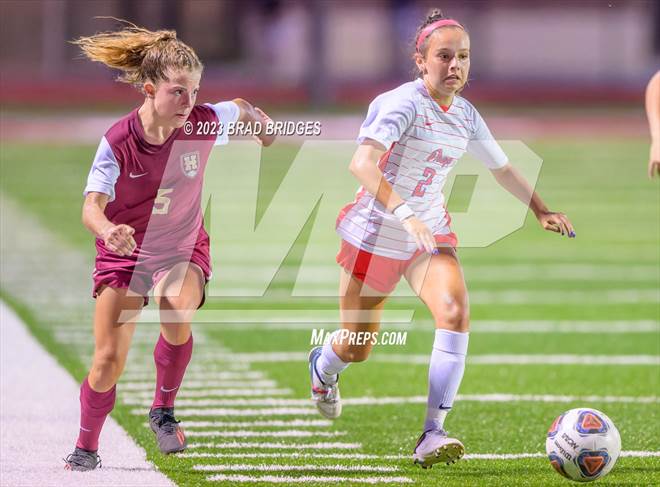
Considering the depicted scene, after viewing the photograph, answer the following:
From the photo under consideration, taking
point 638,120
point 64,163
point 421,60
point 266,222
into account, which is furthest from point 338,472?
point 638,120

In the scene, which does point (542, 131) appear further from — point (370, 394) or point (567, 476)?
point (567, 476)

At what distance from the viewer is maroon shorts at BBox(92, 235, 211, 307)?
230 inches

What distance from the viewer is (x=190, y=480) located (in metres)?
5.73

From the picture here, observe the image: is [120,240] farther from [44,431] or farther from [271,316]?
[271,316]

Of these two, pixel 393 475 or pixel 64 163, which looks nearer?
pixel 393 475

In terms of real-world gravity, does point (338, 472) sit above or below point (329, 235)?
above

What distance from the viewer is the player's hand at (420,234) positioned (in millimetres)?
5305

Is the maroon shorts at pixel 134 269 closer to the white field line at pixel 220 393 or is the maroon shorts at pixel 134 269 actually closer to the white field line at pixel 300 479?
the white field line at pixel 300 479

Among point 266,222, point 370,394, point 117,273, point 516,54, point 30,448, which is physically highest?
point 117,273

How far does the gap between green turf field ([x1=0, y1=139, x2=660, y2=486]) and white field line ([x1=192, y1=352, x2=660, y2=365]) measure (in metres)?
0.01

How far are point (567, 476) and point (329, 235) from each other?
34.1 ft

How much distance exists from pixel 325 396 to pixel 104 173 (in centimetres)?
183

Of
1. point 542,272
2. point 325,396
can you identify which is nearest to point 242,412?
point 325,396

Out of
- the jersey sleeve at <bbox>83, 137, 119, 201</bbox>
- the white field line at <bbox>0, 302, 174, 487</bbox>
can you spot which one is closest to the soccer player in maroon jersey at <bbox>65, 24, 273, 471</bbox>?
the jersey sleeve at <bbox>83, 137, 119, 201</bbox>
